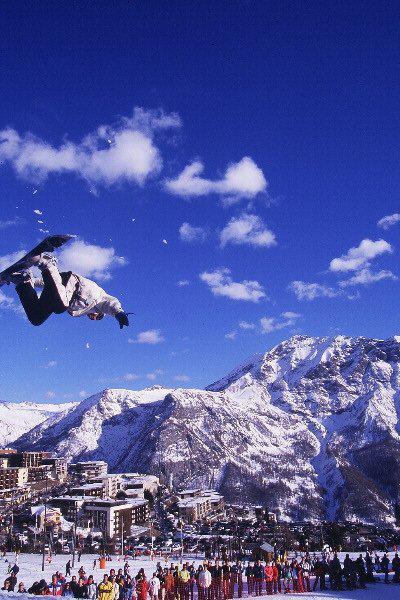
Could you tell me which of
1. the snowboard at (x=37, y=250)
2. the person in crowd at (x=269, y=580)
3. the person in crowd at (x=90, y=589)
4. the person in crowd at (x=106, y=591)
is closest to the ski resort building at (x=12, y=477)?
the person in crowd at (x=90, y=589)

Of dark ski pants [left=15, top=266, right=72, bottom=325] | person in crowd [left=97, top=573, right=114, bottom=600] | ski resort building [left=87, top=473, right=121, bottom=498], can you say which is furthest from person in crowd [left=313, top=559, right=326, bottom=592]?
ski resort building [left=87, top=473, right=121, bottom=498]

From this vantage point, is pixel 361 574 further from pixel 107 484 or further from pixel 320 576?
pixel 107 484

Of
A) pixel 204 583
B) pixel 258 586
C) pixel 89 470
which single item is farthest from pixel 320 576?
pixel 89 470

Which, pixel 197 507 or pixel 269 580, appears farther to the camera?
pixel 197 507

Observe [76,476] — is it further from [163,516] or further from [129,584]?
[129,584]

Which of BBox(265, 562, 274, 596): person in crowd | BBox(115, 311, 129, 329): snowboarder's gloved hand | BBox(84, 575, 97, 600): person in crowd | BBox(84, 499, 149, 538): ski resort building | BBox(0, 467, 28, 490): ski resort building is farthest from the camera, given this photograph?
BBox(0, 467, 28, 490): ski resort building

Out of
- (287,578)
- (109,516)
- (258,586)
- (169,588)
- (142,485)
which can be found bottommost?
(109,516)

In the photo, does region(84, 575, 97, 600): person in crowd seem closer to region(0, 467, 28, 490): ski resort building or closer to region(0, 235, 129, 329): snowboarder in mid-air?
region(0, 235, 129, 329): snowboarder in mid-air
